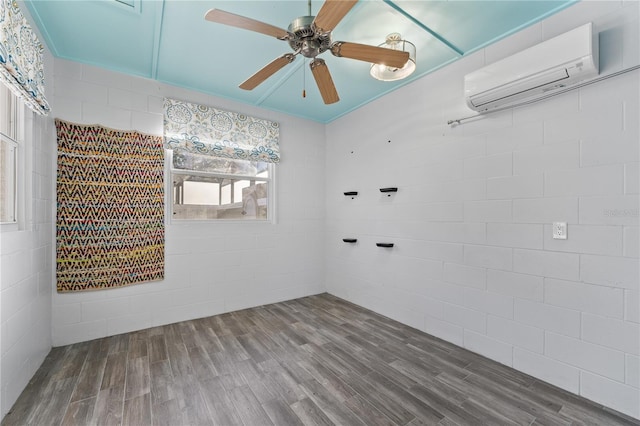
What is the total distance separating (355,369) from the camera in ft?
7.19

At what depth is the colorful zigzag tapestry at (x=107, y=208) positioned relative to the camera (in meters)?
2.54

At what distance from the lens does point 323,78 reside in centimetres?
186

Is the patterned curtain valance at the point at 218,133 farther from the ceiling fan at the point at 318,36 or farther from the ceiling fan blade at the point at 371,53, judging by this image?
the ceiling fan blade at the point at 371,53

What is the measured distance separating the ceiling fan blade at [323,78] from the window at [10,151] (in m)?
2.05

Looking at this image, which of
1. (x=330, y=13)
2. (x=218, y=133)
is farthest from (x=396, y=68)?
(x=218, y=133)

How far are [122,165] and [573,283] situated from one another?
4003 mm

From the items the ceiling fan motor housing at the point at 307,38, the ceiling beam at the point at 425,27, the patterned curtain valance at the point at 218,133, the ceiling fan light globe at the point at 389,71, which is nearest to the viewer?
the ceiling fan motor housing at the point at 307,38

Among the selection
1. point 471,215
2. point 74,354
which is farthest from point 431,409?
point 74,354

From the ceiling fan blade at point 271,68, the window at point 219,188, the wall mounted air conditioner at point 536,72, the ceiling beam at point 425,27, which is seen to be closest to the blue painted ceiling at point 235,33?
the ceiling beam at point 425,27

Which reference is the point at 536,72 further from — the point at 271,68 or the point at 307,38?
the point at 271,68

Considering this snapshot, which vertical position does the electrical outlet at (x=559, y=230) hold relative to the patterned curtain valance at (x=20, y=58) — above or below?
below

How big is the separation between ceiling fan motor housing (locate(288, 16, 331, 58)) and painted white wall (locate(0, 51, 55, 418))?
6.93 ft

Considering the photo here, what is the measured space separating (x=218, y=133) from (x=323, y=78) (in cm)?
194

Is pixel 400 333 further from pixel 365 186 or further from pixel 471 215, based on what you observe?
pixel 365 186
